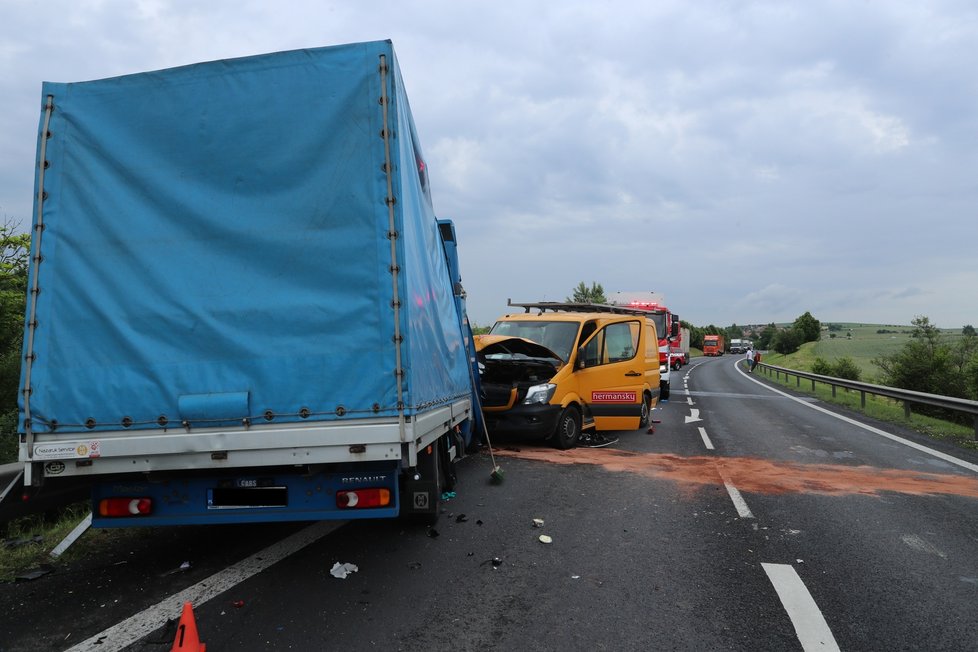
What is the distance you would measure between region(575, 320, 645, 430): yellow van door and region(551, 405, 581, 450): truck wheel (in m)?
0.37

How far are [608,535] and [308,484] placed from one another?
244 cm

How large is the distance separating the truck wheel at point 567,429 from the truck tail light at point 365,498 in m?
5.14

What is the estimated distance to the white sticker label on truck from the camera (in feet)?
11.1

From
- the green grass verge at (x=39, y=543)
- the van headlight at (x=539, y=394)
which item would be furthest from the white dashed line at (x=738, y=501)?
the green grass verge at (x=39, y=543)

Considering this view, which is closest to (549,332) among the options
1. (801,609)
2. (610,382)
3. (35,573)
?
(610,382)

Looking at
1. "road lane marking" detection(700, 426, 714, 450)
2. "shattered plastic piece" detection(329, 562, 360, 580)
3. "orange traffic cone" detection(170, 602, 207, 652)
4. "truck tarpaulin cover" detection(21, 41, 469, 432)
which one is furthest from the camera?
"road lane marking" detection(700, 426, 714, 450)

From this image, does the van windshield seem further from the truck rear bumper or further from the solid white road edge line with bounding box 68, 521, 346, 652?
the truck rear bumper

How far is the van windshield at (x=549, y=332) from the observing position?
939 centimetres

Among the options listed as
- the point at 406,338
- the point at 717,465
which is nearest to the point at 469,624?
the point at 406,338

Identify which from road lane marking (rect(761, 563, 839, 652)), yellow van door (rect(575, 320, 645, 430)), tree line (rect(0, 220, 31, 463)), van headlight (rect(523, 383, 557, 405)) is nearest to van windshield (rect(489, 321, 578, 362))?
yellow van door (rect(575, 320, 645, 430))

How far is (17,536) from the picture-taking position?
5254 millimetres

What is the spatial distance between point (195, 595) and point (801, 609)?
357cm

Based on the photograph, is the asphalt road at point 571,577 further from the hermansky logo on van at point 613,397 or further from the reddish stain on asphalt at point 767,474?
the hermansky logo on van at point 613,397

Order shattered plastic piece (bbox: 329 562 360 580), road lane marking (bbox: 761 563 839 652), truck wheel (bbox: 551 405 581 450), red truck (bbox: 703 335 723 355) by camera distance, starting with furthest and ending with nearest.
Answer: red truck (bbox: 703 335 723 355), truck wheel (bbox: 551 405 581 450), shattered plastic piece (bbox: 329 562 360 580), road lane marking (bbox: 761 563 839 652)
